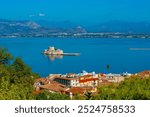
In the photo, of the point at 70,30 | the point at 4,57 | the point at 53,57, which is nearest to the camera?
the point at 4,57

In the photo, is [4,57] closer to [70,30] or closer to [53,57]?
[53,57]

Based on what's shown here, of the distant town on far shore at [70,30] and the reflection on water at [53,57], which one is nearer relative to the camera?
the reflection on water at [53,57]

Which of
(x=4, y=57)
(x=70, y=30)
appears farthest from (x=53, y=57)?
(x=70, y=30)

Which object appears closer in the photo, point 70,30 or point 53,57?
point 53,57

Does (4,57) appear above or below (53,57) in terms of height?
above

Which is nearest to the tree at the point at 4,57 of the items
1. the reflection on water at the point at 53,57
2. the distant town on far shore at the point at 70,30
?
the reflection on water at the point at 53,57

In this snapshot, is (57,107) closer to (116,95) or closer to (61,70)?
(116,95)

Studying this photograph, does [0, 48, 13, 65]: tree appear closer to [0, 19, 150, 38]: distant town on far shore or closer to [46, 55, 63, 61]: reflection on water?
[46, 55, 63, 61]: reflection on water

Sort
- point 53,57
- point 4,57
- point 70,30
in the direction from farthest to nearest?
point 70,30
point 53,57
point 4,57


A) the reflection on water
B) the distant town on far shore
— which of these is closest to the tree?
the reflection on water

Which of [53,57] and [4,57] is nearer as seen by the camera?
[4,57]

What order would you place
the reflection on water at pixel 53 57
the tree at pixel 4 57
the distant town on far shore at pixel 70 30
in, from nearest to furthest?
the tree at pixel 4 57 < the reflection on water at pixel 53 57 < the distant town on far shore at pixel 70 30

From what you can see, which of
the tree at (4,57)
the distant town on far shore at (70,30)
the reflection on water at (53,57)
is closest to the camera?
the tree at (4,57)

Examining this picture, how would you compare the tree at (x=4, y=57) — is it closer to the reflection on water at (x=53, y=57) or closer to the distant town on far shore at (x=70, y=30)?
the reflection on water at (x=53, y=57)
